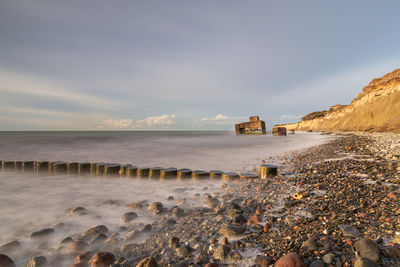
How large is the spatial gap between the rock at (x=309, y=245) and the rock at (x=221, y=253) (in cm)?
81

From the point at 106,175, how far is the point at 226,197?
15.1 feet

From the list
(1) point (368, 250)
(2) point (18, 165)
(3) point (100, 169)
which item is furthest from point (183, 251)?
(2) point (18, 165)

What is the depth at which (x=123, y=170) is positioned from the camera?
6.13m

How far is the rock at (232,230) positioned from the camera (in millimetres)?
2244

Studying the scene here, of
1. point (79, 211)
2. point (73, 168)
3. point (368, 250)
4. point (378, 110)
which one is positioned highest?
point (378, 110)

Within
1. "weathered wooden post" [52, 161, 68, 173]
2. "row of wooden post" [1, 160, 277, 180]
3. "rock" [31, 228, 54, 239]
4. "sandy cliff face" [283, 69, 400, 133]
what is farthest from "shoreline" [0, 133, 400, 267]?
"sandy cliff face" [283, 69, 400, 133]

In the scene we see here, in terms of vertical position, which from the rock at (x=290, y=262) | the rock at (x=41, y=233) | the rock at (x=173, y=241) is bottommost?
the rock at (x=41, y=233)

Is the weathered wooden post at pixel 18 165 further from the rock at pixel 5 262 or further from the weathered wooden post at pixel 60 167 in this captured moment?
the rock at pixel 5 262

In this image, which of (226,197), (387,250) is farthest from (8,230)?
(387,250)

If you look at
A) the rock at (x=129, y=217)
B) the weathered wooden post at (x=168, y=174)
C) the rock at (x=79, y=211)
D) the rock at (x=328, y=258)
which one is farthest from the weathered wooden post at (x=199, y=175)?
the rock at (x=328, y=258)

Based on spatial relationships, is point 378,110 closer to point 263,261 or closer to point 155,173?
point 155,173

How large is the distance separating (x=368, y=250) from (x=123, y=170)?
626cm

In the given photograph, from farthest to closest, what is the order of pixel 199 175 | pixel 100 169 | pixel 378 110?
pixel 378 110
pixel 100 169
pixel 199 175

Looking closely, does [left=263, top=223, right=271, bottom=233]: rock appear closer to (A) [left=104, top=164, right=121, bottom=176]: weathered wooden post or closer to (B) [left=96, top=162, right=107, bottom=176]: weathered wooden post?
(A) [left=104, top=164, right=121, bottom=176]: weathered wooden post
